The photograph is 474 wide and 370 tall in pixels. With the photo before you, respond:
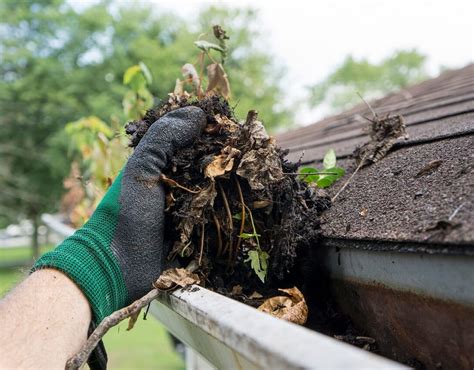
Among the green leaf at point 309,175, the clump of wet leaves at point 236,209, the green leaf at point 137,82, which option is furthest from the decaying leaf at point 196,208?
the green leaf at point 137,82

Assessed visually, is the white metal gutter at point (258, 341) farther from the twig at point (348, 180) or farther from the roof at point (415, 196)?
the twig at point (348, 180)

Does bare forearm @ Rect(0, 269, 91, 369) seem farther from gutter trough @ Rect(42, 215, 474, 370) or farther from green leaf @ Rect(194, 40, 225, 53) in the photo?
green leaf @ Rect(194, 40, 225, 53)

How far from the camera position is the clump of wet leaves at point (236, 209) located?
1.08m

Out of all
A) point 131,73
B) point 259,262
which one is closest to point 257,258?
point 259,262

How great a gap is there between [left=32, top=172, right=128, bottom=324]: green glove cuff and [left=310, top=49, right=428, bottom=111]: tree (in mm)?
28374

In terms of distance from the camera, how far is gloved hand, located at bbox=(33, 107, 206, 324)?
1.03 metres

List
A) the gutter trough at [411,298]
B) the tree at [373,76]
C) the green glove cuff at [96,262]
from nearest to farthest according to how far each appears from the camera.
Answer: the gutter trough at [411,298], the green glove cuff at [96,262], the tree at [373,76]

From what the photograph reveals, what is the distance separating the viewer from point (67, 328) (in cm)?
97

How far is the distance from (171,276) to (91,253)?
19 centimetres

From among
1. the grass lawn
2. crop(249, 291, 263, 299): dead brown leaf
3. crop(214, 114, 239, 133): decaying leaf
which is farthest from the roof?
the grass lawn

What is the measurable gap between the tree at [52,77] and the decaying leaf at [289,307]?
1480 cm

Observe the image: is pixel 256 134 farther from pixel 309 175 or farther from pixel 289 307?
pixel 289 307

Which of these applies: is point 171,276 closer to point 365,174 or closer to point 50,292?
point 50,292

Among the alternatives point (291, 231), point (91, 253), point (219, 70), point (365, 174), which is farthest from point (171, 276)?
point (219, 70)
